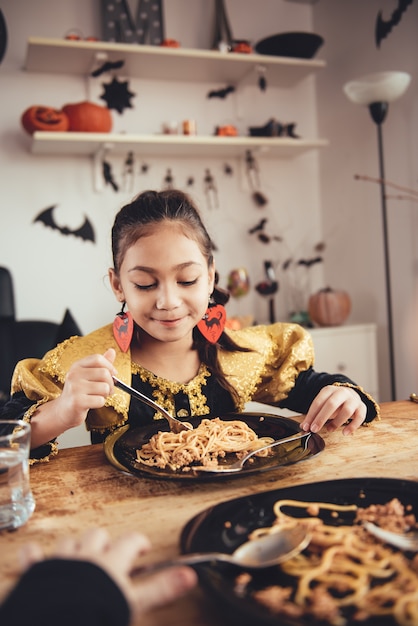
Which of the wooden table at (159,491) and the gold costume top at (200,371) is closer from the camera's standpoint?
the wooden table at (159,491)

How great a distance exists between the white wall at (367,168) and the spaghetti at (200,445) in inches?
78.4

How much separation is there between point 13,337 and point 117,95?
4.63ft

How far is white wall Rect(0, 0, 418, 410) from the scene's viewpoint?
2.86 meters

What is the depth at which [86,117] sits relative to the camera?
2.72 metres

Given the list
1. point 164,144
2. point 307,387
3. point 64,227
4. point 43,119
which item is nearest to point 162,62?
point 164,144

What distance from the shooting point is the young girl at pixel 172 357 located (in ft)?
3.36

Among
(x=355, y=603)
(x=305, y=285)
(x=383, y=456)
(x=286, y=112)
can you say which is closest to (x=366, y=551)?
(x=355, y=603)

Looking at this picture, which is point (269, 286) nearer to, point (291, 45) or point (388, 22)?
point (291, 45)

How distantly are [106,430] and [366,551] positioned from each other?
2.65 feet

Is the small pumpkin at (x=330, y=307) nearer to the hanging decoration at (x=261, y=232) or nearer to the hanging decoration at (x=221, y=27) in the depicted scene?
the hanging decoration at (x=261, y=232)

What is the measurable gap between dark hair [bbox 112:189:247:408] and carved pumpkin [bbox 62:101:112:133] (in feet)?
5.08

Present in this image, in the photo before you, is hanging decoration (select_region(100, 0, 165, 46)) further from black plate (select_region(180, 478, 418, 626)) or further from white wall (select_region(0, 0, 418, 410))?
black plate (select_region(180, 478, 418, 626))

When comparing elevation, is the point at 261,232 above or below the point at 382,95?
below

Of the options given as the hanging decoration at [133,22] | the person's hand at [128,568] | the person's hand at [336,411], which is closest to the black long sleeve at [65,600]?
the person's hand at [128,568]
